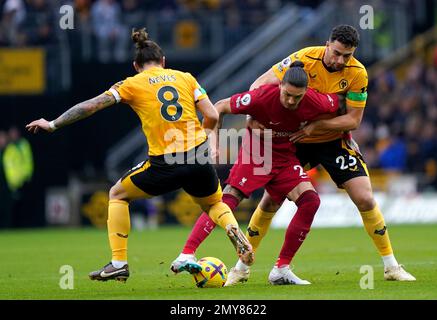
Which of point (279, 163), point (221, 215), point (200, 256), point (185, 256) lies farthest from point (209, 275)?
point (200, 256)

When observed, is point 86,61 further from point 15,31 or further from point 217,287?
point 217,287

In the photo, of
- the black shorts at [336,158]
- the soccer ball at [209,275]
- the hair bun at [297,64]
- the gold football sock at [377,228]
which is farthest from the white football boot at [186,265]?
the hair bun at [297,64]

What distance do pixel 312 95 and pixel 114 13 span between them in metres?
16.0

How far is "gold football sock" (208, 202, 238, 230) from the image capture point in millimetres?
9806

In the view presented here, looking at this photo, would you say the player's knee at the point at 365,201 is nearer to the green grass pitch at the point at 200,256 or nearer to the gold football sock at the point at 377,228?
the gold football sock at the point at 377,228

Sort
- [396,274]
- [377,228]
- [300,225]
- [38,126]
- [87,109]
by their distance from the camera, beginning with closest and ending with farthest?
[38,126] → [87,109] → [300,225] → [396,274] → [377,228]

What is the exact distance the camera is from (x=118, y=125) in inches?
1021

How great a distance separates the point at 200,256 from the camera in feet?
47.5

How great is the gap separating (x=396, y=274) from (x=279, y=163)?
1567 mm

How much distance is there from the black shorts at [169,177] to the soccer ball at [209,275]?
67 centimetres

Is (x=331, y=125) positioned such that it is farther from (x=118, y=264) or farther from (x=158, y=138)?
(x=118, y=264)
